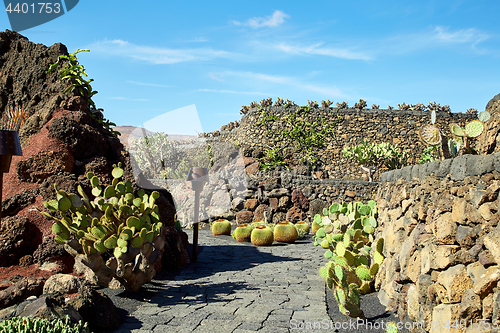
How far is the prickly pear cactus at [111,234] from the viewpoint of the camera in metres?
4.94

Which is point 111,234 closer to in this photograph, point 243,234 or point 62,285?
point 62,285

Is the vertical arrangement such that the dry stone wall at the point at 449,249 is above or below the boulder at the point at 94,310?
above

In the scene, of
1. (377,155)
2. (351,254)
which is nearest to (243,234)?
(351,254)

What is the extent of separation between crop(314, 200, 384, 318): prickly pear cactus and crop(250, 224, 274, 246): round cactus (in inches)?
142

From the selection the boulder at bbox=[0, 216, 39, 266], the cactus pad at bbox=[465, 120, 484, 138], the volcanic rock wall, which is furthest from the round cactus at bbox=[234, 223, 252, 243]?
the cactus pad at bbox=[465, 120, 484, 138]

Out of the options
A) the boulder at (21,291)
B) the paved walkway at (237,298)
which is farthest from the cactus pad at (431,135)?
the boulder at (21,291)

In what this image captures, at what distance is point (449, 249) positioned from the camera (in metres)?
3.63

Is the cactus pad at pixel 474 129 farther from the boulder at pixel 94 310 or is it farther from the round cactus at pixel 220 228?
the round cactus at pixel 220 228

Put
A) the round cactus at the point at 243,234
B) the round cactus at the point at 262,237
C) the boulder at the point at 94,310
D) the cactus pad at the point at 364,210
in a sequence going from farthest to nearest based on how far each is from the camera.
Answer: the round cactus at the point at 243,234 → the round cactus at the point at 262,237 → the cactus pad at the point at 364,210 → the boulder at the point at 94,310

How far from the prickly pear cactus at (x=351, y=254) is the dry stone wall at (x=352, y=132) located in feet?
49.3

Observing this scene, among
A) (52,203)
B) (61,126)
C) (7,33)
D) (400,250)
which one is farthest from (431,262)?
(7,33)

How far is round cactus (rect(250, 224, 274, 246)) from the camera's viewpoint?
1032cm

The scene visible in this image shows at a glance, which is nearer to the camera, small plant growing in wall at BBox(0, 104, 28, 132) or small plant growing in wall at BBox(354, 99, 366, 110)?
small plant growing in wall at BBox(0, 104, 28, 132)

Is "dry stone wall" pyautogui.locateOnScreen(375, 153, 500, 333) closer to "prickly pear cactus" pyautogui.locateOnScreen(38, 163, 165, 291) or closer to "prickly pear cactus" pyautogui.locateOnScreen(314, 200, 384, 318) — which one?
"prickly pear cactus" pyautogui.locateOnScreen(314, 200, 384, 318)
